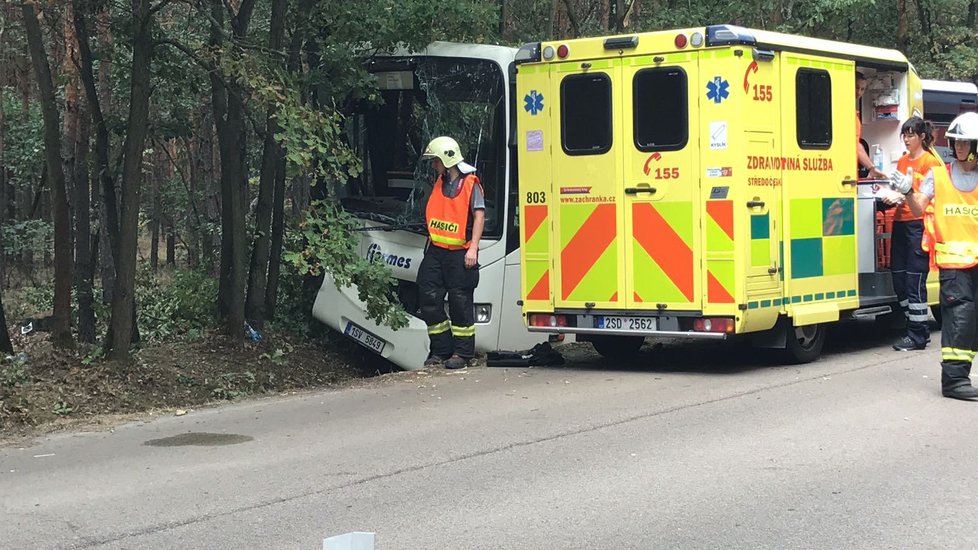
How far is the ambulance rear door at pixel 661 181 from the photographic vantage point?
10031 millimetres

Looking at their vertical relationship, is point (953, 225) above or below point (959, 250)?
above

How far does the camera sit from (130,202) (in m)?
10.1

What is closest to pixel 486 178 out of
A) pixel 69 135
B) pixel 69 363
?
pixel 69 363

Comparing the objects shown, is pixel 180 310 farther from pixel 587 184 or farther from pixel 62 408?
pixel 587 184

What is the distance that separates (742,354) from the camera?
11984mm

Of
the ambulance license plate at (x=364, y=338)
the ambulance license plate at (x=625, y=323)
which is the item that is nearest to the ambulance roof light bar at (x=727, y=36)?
the ambulance license plate at (x=625, y=323)

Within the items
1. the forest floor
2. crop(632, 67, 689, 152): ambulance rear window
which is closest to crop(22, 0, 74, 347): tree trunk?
the forest floor

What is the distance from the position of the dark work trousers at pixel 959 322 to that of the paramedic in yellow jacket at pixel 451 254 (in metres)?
4.24

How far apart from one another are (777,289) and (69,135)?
1160 centimetres

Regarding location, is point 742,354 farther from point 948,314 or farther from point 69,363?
point 69,363

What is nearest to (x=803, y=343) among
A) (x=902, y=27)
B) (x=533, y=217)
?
(x=533, y=217)

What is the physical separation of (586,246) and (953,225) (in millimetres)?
3283

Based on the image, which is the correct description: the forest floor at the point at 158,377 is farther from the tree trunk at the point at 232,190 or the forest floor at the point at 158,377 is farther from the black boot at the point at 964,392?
the black boot at the point at 964,392

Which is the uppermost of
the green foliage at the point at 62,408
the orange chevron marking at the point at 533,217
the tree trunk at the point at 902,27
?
the tree trunk at the point at 902,27
